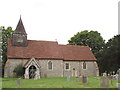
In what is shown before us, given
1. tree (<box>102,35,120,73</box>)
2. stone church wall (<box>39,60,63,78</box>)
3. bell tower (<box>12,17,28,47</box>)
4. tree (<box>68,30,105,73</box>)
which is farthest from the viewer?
tree (<box>68,30,105,73</box>)

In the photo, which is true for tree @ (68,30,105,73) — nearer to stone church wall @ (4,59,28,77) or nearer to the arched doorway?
the arched doorway

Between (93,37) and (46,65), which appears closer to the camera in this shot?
(46,65)

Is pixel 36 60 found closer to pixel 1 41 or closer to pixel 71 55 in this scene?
pixel 71 55

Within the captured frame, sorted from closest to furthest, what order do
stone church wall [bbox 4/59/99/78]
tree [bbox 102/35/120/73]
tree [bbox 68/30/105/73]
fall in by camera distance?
stone church wall [bbox 4/59/99/78]
tree [bbox 102/35/120/73]
tree [bbox 68/30/105/73]

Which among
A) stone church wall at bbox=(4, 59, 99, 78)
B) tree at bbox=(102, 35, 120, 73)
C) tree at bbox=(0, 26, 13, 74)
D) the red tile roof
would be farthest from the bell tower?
tree at bbox=(102, 35, 120, 73)

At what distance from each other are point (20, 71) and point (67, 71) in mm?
9920

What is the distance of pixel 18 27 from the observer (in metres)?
36.5

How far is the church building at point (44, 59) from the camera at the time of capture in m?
33.5

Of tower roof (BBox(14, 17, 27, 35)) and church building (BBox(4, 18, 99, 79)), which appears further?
tower roof (BBox(14, 17, 27, 35))

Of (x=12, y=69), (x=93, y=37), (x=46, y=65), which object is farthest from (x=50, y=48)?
(x=93, y=37)

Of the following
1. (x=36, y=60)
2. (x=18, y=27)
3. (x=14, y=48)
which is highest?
(x=18, y=27)

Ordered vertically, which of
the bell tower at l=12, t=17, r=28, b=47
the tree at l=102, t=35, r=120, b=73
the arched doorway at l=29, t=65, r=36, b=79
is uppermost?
the bell tower at l=12, t=17, r=28, b=47

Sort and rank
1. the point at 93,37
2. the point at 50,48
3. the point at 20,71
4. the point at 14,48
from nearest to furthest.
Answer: the point at 20,71 → the point at 14,48 → the point at 50,48 → the point at 93,37

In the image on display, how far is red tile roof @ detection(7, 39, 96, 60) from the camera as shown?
114 ft
